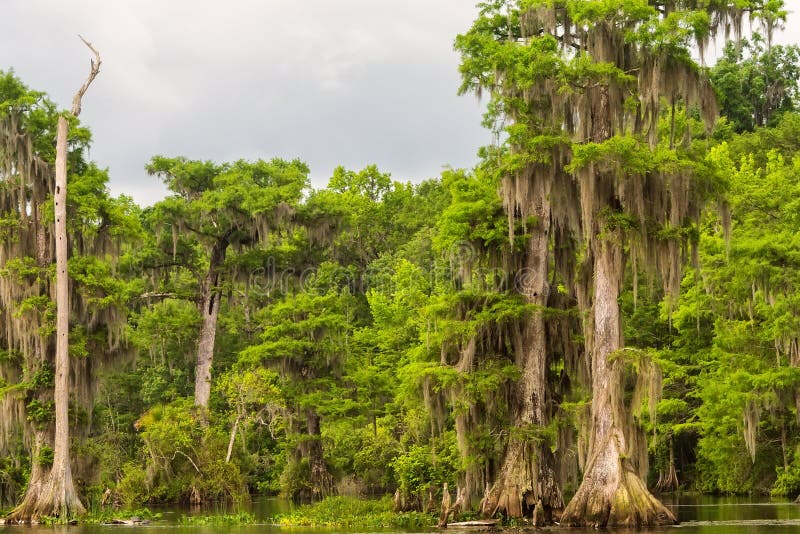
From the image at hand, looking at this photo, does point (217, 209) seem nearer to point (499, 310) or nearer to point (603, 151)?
point (499, 310)

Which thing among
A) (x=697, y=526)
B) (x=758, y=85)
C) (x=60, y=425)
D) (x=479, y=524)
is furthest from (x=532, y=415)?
(x=758, y=85)

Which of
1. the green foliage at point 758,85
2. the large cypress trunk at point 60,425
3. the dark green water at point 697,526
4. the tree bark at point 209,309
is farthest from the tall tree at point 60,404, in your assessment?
the green foliage at point 758,85

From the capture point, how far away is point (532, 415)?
77.7ft

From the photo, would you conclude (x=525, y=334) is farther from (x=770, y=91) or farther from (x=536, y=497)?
(x=770, y=91)

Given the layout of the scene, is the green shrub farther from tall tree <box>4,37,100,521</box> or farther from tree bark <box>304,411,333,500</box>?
tall tree <box>4,37,100,521</box>

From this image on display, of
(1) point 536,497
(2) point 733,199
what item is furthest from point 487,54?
(2) point 733,199

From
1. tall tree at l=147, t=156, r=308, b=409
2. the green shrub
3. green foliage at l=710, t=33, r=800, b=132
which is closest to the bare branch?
tall tree at l=147, t=156, r=308, b=409

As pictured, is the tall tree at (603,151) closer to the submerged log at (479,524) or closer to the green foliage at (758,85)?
the submerged log at (479,524)

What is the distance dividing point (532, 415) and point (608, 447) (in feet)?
9.69

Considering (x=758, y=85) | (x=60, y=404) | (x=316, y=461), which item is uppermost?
(x=758, y=85)

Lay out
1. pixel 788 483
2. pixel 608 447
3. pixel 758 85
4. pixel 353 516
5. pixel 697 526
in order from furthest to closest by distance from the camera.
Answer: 1. pixel 758 85
2. pixel 788 483
3. pixel 353 516
4. pixel 608 447
5. pixel 697 526

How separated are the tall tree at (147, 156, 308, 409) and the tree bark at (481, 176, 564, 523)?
1825 cm

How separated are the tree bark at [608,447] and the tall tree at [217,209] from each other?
2062cm

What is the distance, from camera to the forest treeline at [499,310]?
2272 cm
